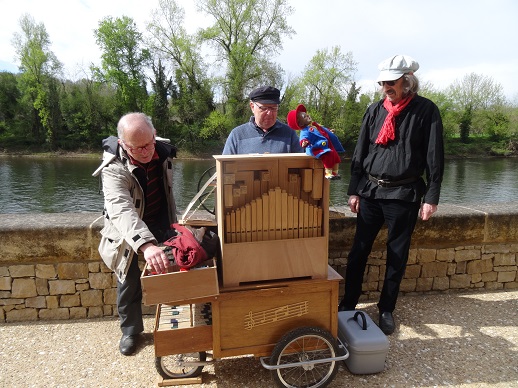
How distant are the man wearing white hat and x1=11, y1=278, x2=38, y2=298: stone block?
2604mm

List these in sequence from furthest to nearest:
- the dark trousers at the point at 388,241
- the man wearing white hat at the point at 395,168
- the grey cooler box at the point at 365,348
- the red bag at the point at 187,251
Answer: the dark trousers at the point at 388,241
the man wearing white hat at the point at 395,168
the grey cooler box at the point at 365,348
the red bag at the point at 187,251

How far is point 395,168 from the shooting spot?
2738 millimetres

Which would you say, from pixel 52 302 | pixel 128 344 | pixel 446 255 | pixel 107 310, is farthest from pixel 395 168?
pixel 52 302

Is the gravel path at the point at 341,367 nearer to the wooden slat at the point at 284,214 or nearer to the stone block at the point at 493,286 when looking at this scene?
the stone block at the point at 493,286

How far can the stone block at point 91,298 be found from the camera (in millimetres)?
3209

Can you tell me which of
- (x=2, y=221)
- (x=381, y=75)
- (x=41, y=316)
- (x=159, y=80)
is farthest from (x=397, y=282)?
(x=159, y=80)

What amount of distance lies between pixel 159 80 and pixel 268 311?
39396mm

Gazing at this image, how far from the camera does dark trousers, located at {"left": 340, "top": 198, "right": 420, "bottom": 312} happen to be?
282 centimetres

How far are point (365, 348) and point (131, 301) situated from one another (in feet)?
5.45

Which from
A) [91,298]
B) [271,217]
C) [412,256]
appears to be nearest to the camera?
[271,217]

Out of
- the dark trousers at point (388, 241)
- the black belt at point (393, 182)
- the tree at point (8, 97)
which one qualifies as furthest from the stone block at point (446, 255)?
the tree at point (8, 97)

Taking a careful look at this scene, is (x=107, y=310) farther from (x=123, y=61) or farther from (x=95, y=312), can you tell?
(x=123, y=61)

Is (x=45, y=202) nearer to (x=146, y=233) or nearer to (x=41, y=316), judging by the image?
(x=41, y=316)

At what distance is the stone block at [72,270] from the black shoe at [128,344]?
28.0 inches
